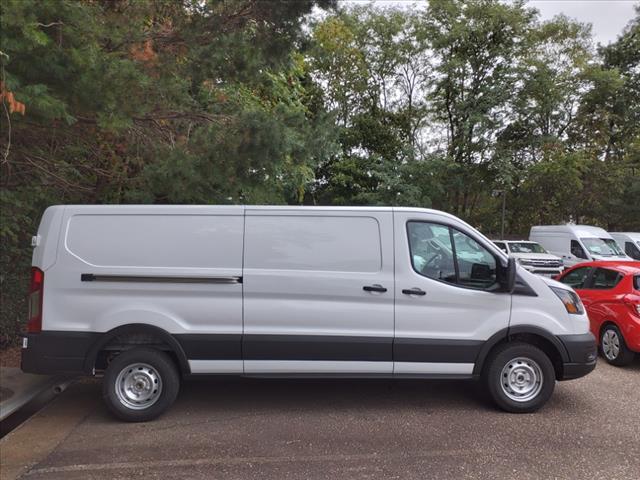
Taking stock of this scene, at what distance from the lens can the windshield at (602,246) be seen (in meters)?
16.9

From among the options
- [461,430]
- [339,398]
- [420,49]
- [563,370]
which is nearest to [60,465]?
[339,398]

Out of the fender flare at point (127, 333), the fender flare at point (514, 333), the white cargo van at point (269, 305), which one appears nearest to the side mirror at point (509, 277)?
the white cargo van at point (269, 305)

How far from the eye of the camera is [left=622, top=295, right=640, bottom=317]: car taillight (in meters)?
6.60

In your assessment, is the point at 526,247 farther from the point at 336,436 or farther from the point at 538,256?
the point at 336,436

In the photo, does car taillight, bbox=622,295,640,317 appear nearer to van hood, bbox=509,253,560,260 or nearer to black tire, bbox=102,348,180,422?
black tire, bbox=102,348,180,422

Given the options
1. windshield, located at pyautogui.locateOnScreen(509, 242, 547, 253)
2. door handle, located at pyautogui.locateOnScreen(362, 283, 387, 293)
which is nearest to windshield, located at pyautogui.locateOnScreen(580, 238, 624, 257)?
windshield, located at pyautogui.locateOnScreen(509, 242, 547, 253)

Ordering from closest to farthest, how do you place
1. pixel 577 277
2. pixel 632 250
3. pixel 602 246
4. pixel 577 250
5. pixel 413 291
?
pixel 413 291 < pixel 577 277 < pixel 602 246 < pixel 577 250 < pixel 632 250

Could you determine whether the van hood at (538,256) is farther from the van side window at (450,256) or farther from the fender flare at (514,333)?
the van side window at (450,256)

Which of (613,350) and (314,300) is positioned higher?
(314,300)

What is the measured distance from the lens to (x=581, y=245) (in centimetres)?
1722

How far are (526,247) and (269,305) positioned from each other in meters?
15.9

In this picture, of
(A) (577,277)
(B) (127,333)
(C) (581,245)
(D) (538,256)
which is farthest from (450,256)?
(C) (581,245)

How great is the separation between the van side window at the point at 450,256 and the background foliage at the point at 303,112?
2.23 m

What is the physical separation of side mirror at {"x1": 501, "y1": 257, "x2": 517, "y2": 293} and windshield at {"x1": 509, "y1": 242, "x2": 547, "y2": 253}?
14.3 meters
